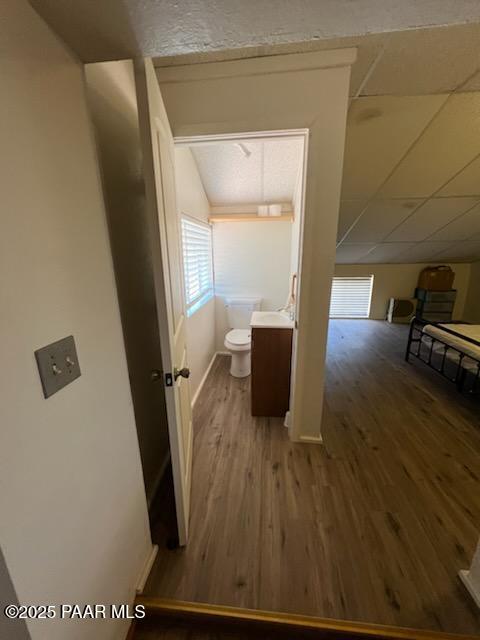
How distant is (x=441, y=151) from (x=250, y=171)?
68.7 inches

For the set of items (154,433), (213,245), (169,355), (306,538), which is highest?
(213,245)

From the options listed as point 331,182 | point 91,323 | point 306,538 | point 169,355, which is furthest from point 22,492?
point 331,182

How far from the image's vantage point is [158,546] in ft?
4.17

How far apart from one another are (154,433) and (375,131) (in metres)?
2.82

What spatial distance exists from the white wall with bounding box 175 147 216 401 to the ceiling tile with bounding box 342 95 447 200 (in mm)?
1387

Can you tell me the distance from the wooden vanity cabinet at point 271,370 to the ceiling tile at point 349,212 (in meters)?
1.94

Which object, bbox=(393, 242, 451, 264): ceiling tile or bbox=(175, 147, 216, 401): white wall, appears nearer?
bbox=(175, 147, 216, 401): white wall

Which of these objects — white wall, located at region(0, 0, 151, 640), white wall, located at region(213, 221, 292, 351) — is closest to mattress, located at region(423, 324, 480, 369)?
white wall, located at region(213, 221, 292, 351)

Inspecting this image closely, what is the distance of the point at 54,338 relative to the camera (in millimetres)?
637

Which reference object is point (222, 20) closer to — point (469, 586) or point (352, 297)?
point (469, 586)

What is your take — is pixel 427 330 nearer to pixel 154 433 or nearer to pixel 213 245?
pixel 213 245

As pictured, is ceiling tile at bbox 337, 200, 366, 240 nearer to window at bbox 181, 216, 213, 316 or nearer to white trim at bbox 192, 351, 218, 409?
window at bbox 181, 216, 213, 316

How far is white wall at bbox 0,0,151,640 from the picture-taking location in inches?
20.6

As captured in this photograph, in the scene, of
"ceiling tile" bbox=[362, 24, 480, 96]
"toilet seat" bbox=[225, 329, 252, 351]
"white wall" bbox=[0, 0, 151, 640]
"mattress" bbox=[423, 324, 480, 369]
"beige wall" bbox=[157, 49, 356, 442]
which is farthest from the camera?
"toilet seat" bbox=[225, 329, 252, 351]
